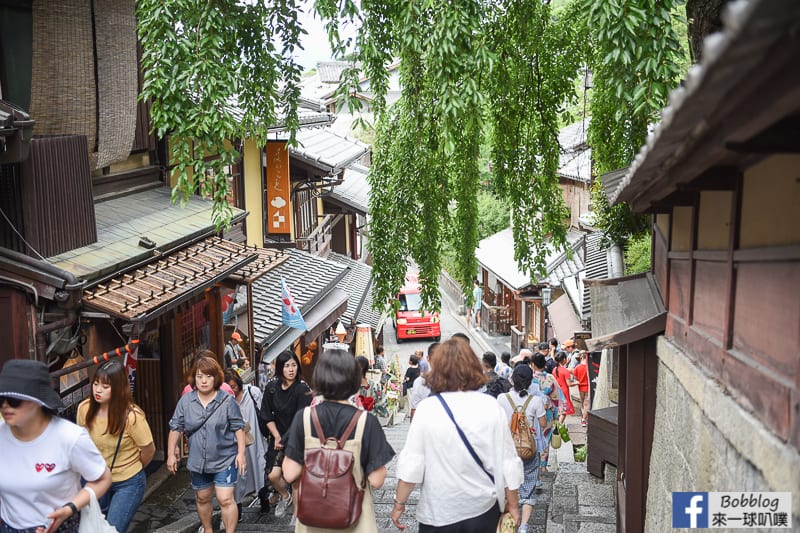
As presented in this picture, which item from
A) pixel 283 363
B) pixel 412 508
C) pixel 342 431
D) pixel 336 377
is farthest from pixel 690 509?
pixel 412 508

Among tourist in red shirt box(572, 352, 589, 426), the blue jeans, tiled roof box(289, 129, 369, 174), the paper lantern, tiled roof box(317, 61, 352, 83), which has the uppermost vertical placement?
tiled roof box(317, 61, 352, 83)

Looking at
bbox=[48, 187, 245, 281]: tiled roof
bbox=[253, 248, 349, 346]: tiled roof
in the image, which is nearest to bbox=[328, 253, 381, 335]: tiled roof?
bbox=[253, 248, 349, 346]: tiled roof

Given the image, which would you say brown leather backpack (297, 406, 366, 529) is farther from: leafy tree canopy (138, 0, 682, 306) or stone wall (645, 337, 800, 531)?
leafy tree canopy (138, 0, 682, 306)

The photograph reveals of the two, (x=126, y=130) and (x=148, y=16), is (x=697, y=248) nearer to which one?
(x=148, y=16)

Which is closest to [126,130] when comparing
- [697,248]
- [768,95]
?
[697,248]

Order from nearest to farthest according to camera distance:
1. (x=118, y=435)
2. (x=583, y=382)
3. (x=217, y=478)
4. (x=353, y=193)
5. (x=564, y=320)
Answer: (x=118, y=435) < (x=217, y=478) < (x=583, y=382) < (x=564, y=320) < (x=353, y=193)

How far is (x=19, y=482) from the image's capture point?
4.31 meters

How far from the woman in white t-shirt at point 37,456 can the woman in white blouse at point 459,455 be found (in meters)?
1.80

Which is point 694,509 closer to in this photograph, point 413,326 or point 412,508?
point 412,508

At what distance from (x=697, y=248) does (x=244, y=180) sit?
46.8 ft

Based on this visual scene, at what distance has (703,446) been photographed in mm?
4445

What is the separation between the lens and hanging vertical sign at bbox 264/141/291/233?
18781 mm

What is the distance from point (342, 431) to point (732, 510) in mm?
2171

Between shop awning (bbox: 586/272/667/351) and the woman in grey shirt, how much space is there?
2.95 meters
